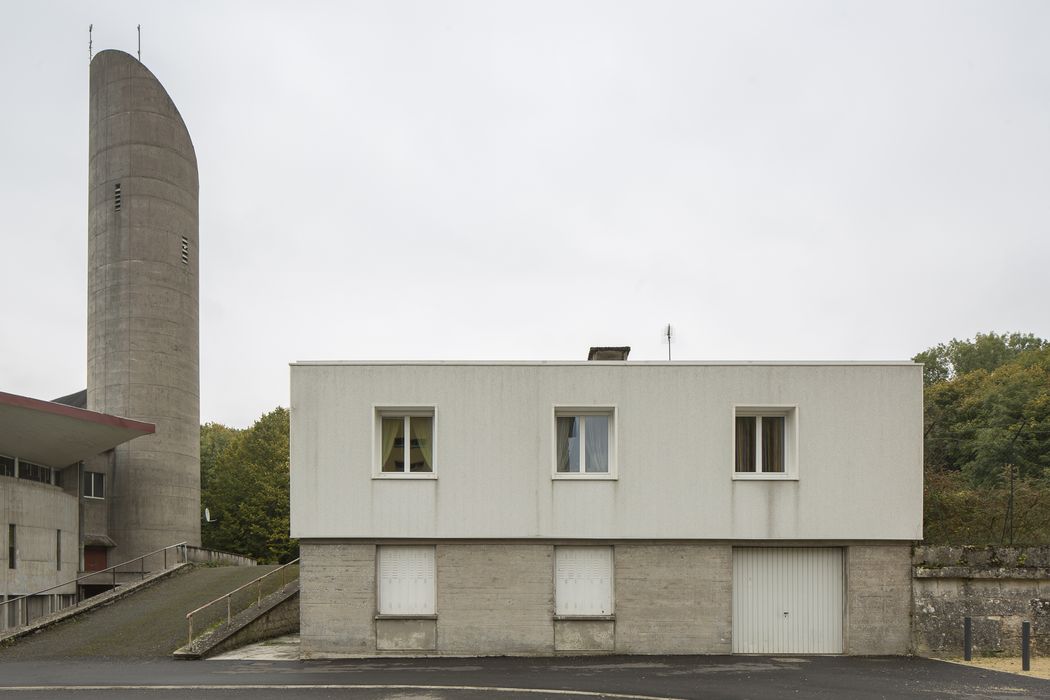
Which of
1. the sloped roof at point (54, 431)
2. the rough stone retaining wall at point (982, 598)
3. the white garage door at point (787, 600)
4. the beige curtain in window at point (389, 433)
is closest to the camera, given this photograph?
the rough stone retaining wall at point (982, 598)

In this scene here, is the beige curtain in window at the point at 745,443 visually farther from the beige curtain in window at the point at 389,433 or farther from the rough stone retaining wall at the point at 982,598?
the beige curtain in window at the point at 389,433

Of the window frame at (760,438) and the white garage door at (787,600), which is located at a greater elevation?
the window frame at (760,438)

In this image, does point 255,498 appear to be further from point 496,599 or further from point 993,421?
point 993,421

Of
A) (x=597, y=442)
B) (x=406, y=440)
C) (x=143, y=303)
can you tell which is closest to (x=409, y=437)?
(x=406, y=440)

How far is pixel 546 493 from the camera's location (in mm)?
18109

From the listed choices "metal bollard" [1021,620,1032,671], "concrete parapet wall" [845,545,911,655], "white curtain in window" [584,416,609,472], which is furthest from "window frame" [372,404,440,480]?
"metal bollard" [1021,620,1032,671]

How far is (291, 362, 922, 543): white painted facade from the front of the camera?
18.1 m

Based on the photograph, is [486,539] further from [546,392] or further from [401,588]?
[546,392]

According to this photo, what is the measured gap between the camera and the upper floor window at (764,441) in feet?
60.5

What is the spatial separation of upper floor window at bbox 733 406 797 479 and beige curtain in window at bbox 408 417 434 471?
6517 millimetres

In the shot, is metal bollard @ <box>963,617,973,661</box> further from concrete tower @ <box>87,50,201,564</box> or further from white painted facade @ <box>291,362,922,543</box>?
concrete tower @ <box>87,50,201,564</box>

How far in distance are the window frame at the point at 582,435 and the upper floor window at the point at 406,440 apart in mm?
2618

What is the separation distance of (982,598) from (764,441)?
5.39m

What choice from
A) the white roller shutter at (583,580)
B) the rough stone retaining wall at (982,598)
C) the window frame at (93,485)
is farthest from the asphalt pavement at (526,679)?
the window frame at (93,485)
